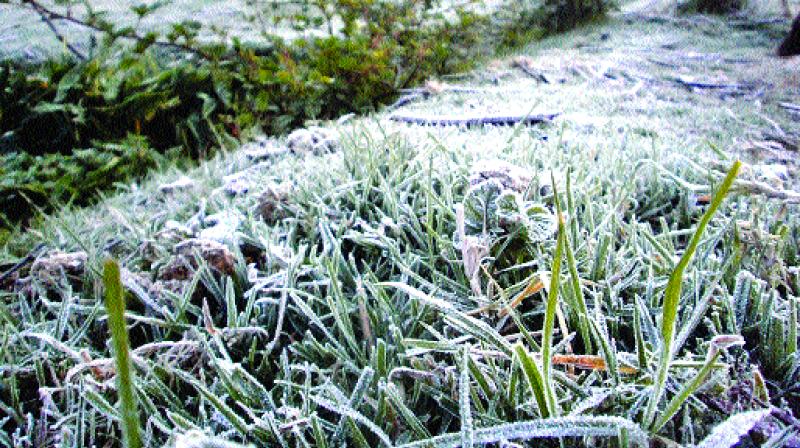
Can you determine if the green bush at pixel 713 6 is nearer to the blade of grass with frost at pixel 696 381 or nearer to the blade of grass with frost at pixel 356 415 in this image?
the blade of grass with frost at pixel 696 381

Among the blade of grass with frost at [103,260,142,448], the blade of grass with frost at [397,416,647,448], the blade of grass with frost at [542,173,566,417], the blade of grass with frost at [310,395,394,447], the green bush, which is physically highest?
the green bush

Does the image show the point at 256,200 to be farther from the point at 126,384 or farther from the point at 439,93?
the point at 439,93

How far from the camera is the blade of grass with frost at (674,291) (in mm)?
459

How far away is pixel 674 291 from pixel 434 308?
515mm

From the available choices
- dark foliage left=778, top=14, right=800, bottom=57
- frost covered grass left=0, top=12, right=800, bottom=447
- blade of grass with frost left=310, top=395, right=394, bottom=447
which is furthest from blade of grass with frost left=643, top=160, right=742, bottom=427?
dark foliage left=778, top=14, right=800, bottom=57

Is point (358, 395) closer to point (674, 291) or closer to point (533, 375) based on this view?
point (533, 375)

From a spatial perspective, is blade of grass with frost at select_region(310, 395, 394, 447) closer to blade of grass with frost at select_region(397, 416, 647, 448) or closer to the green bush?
blade of grass with frost at select_region(397, 416, 647, 448)

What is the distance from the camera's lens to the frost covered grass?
0.74 m

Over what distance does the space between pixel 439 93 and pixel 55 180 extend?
79.9 inches

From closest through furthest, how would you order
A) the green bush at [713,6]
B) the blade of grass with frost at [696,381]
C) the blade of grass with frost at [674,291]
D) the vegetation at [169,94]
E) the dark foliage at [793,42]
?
1. the blade of grass with frost at [674,291]
2. the blade of grass with frost at [696,381]
3. the vegetation at [169,94]
4. the dark foliage at [793,42]
5. the green bush at [713,6]

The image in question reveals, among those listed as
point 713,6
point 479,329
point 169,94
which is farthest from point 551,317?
point 713,6

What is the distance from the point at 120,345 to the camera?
0.33 m

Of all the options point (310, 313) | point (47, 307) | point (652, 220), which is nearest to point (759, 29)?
point (652, 220)

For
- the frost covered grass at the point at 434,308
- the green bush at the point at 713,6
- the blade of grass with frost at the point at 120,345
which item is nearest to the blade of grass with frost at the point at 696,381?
the frost covered grass at the point at 434,308
